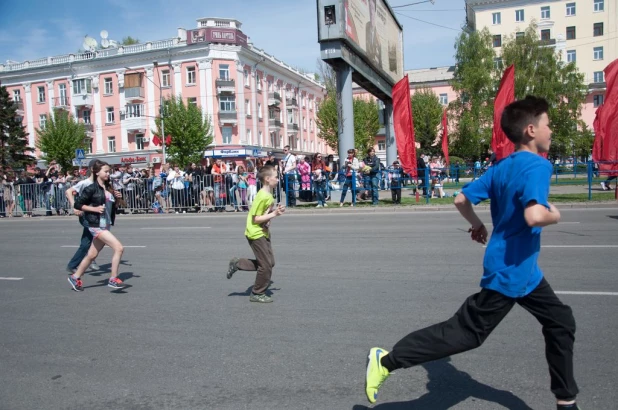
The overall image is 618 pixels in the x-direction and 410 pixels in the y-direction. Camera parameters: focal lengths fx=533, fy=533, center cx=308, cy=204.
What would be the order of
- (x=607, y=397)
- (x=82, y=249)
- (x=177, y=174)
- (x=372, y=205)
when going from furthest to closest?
(x=177, y=174)
(x=372, y=205)
(x=82, y=249)
(x=607, y=397)

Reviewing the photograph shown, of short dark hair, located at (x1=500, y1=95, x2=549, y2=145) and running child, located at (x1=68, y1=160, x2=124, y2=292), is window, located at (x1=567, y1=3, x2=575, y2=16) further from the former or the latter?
short dark hair, located at (x1=500, y1=95, x2=549, y2=145)

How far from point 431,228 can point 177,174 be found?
11.5 meters

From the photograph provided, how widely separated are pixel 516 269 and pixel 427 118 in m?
62.9

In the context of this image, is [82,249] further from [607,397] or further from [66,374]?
[607,397]

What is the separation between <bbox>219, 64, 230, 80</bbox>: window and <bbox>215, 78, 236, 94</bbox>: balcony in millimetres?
307

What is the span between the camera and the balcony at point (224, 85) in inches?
2185

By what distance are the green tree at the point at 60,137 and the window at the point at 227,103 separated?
1603cm

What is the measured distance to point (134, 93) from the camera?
58.4 metres

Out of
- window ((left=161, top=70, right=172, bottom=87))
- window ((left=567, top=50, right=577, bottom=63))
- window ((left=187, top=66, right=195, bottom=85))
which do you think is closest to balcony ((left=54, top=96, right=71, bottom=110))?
window ((left=161, top=70, right=172, bottom=87))

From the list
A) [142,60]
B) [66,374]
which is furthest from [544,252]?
[142,60]

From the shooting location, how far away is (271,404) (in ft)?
11.8

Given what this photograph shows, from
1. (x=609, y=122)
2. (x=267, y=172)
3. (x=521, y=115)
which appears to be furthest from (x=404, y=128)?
(x=521, y=115)

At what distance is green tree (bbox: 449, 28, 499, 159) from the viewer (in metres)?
50.8

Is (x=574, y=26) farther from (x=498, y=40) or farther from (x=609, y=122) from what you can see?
(x=609, y=122)
